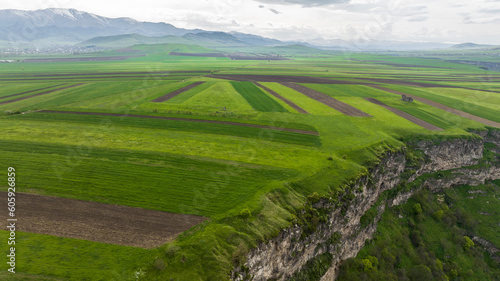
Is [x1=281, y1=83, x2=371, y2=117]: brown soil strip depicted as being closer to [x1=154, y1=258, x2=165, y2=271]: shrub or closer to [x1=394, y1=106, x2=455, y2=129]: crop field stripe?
[x1=394, y1=106, x2=455, y2=129]: crop field stripe

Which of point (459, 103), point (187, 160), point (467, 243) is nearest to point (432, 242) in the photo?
point (467, 243)

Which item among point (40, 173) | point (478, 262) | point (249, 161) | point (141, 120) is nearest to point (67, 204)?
Result: point (40, 173)

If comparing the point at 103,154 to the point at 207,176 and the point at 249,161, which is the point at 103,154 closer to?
the point at 207,176

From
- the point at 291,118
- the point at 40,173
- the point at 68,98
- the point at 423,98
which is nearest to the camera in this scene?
the point at 40,173

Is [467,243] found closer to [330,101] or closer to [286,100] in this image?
[330,101]

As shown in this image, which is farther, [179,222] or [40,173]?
[40,173]
